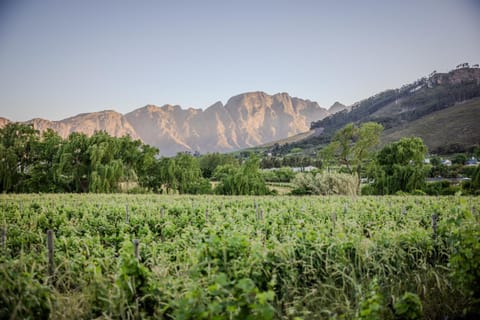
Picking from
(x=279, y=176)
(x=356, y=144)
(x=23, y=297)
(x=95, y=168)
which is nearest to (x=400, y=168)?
(x=356, y=144)

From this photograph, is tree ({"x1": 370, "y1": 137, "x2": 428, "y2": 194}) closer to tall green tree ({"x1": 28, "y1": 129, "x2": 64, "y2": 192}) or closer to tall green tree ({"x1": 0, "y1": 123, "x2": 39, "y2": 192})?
tall green tree ({"x1": 28, "y1": 129, "x2": 64, "y2": 192})

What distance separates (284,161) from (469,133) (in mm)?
59090

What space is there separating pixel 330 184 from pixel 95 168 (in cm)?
2749

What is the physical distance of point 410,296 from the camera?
313 cm

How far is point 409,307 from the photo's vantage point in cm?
321

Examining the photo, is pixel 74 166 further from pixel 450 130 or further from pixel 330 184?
pixel 450 130

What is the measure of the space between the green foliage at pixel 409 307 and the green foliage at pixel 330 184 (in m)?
29.6

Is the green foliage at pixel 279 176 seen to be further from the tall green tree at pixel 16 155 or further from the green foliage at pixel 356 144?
the tall green tree at pixel 16 155

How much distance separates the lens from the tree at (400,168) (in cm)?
3381

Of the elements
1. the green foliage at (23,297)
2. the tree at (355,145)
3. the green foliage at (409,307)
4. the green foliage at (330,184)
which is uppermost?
the tree at (355,145)

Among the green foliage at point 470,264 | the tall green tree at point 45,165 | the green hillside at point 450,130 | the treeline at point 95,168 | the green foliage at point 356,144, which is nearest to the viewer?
the green foliage at point 470,264

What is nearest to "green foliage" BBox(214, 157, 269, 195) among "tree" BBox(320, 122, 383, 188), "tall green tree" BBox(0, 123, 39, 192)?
"tree" BBox(320, 122, 383, 188)

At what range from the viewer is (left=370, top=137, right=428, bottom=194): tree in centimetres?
3381

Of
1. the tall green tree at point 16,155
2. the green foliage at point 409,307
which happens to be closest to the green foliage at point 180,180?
the tall green tree at point 16,155
